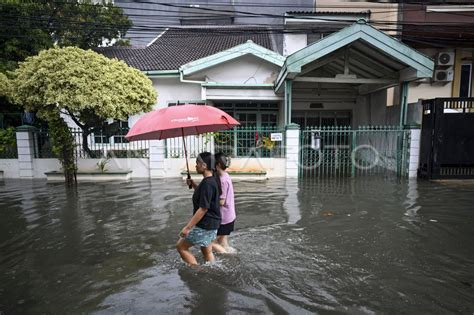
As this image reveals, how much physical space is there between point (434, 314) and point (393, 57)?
8.44 metres

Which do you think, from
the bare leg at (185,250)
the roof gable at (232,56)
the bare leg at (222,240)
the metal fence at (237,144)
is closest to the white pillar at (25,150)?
the metal fence at (237,144)

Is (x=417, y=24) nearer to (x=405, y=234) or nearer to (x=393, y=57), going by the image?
(x=393, y=57)

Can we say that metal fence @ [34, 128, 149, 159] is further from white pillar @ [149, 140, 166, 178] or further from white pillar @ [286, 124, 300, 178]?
white pillar @ [286, 124, 300, 178]

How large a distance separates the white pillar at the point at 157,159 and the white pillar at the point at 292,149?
13.2 ft

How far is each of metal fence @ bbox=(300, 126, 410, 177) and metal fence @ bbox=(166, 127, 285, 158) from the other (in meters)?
0.91

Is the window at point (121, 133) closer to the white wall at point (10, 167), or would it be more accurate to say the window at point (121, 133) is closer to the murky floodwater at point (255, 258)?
the white wall at point (10, 167)

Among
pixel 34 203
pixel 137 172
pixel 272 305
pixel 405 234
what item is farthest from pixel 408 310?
pixel 137 172

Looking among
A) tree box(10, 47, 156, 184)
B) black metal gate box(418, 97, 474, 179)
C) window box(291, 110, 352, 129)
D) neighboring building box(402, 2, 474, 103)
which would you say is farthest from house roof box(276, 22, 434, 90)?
tree box(10, 47, 156, 184)

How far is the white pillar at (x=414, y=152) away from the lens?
995cm

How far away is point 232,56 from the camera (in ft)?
41.0

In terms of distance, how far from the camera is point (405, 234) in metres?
Answer: 4.97

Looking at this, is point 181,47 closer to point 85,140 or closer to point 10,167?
point 85,140

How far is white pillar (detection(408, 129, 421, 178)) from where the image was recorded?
9.95m

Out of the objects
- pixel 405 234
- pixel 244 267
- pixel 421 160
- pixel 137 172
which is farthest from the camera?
pixel 137 172
